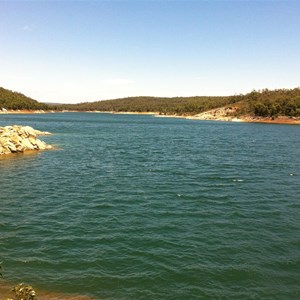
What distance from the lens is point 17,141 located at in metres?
68.9

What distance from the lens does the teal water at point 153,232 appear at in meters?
18.6

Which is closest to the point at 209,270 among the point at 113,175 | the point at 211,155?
the point at 113,175

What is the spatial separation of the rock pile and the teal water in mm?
19060

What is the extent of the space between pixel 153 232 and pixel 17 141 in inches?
2026

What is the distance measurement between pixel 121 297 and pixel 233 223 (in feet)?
43.0

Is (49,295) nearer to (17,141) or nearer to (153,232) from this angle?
(153,232)

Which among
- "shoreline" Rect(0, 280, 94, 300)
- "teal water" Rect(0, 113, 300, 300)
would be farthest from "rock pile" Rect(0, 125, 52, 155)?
"shoreline" Rect(0, 280, 94, 300)

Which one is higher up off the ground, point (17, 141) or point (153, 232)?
point (17, 141)

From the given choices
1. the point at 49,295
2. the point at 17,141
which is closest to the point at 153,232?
the point at 49,295

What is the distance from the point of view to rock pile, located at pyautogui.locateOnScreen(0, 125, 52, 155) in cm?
6628

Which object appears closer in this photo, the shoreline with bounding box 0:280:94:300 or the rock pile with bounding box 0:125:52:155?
the shoreline with bounding box 0:280:94:300

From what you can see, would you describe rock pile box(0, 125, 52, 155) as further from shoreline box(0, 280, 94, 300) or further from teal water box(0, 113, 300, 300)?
shoreline box(0, 280, 94, 300)

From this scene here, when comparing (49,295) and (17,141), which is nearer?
(49,295)

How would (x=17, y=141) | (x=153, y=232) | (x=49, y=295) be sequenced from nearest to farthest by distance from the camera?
1. (x=49, y=295)
2. (x=153, y=232)
3. (x=17, y=141)
